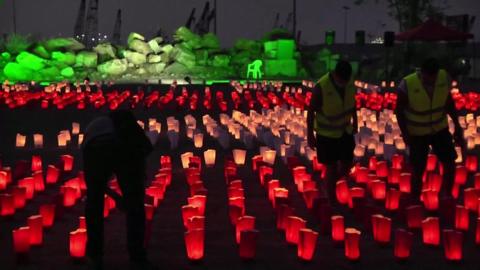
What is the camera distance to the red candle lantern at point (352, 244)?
285 inches

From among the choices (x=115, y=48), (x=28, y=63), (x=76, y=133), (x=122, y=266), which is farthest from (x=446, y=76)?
(x=115, y=48)

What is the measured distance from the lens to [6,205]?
30.0ft

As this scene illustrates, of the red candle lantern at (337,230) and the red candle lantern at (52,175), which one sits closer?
the red candle lantern at (337,230)

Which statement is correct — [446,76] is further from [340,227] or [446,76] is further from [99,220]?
[99,220]

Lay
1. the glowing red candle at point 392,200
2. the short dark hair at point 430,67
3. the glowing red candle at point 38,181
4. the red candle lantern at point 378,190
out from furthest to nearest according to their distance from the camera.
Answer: the glowing red candle at point 38,181, the red candle lantern at point 378,190, the glowing red candle at point 392,200, the short dark hair at point 430,67

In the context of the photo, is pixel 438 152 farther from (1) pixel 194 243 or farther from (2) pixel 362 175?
(1) pixel 194 243

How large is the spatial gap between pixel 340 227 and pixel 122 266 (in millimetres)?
1932

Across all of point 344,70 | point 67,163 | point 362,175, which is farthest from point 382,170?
point 67,163

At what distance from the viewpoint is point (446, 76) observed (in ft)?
31.0

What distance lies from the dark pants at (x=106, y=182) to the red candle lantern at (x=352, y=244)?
1616 millimetres

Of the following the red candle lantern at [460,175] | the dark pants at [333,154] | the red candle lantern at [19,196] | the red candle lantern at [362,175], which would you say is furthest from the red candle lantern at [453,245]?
the red candle lantern at [19,196]

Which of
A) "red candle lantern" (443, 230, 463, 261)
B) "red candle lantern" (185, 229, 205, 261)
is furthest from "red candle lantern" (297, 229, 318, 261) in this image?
"red candle lantern" (443, 230, 463, 261)

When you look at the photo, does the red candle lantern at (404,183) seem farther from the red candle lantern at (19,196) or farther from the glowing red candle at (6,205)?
the glowing red candle at (6,205)

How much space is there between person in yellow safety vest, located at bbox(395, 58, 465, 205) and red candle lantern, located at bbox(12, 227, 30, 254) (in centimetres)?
403
